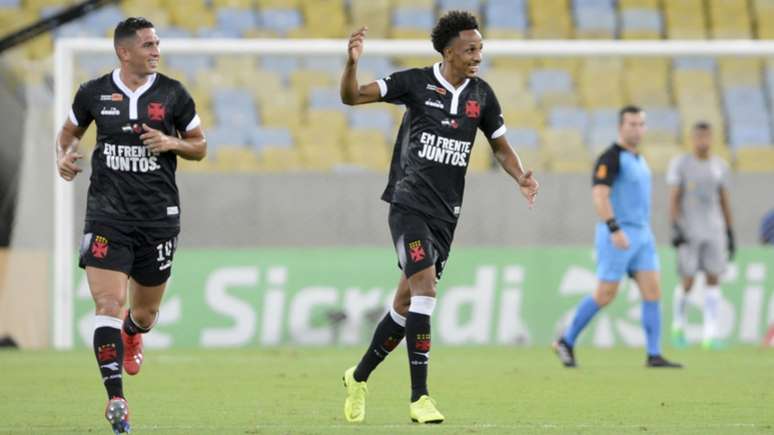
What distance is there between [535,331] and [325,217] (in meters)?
2.93

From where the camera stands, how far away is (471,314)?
17672 mm

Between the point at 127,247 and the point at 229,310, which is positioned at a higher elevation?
the point at 127,247

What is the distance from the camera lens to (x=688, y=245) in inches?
667

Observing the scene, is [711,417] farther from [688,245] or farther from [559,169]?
[559,169]

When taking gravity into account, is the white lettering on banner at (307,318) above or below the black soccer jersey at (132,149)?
below

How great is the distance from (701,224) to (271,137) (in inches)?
226

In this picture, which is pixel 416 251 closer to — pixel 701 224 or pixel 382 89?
pixel 382 89

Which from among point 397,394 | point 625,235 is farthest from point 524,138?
point 397,394

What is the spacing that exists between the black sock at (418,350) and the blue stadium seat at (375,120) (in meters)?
11.3

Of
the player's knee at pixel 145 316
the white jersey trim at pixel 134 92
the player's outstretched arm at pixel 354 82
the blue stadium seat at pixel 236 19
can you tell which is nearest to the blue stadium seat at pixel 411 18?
the blue stadium seat at pixel 236 19

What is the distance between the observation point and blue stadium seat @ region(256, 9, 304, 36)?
22.0m

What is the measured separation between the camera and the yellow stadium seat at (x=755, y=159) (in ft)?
63.0

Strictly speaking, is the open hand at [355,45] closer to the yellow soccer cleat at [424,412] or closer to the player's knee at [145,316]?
the yellow soccer cleat at [424,412]

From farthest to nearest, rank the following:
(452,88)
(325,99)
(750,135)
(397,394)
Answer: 1. (325,99)
2. (750,135)
3. (397,394)
4. (452,88)
